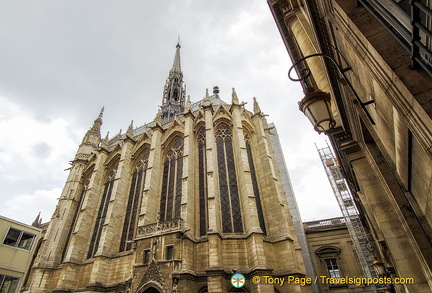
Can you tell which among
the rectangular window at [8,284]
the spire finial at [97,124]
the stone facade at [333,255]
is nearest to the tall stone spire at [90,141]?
the spire finial at [97,124]

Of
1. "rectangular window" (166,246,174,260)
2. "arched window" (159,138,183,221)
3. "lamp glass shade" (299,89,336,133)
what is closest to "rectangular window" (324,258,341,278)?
"arched window" (159,138,183,221)

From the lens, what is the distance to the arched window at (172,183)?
15602mm

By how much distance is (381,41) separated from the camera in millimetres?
2270

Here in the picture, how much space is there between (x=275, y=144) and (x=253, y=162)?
11.6 metres

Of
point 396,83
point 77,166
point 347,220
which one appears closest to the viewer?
point 396,83

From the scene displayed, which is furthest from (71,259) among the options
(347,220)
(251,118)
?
(347,220)

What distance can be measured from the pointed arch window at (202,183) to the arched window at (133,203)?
5.09 m

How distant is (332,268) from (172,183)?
13.7 metres

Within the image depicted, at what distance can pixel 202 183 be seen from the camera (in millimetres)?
15781

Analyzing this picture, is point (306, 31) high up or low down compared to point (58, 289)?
up

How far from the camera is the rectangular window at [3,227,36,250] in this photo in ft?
49.5

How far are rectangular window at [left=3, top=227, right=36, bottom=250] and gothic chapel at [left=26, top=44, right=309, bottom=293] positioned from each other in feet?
7.21

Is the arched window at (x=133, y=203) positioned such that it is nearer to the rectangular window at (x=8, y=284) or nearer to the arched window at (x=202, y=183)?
the arched window at (x=202, y=183)

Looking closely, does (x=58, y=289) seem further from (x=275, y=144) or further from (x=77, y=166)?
(x=275, y=144)
